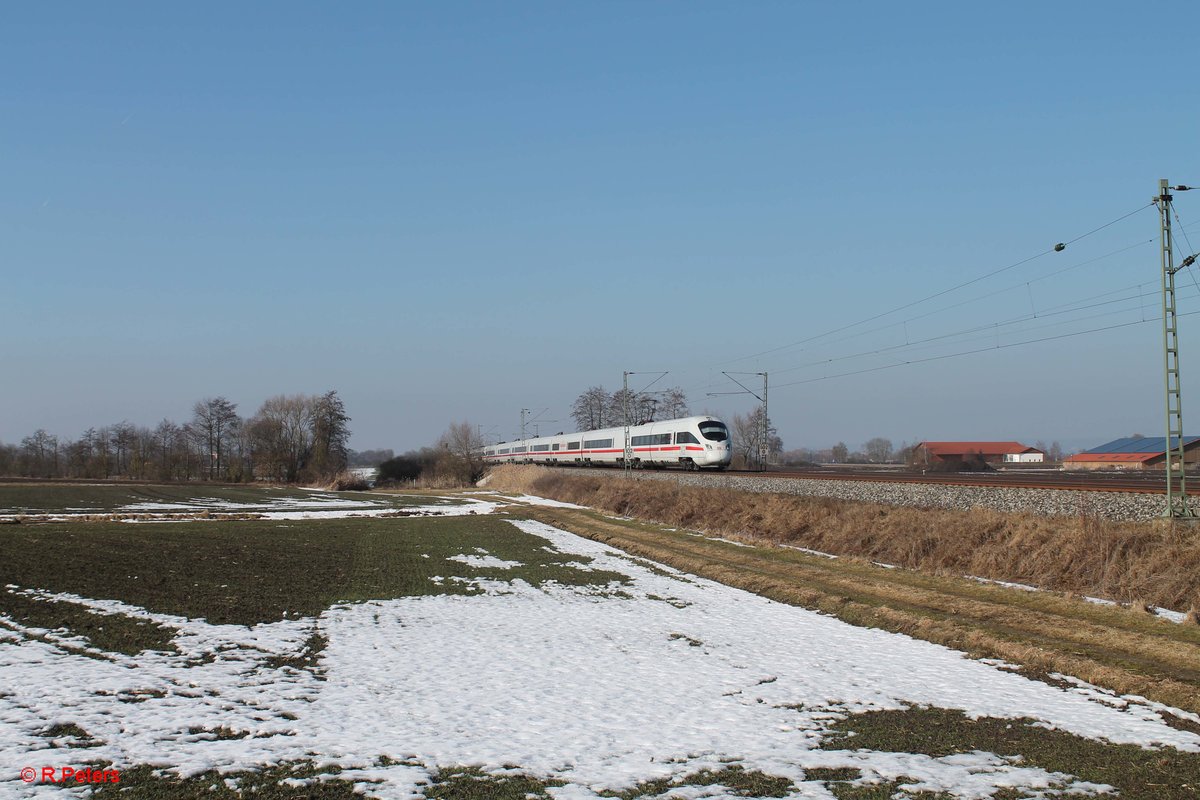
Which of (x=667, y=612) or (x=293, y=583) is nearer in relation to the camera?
(x=667, y=612)

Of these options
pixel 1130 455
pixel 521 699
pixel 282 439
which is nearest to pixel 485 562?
pixel 521 699

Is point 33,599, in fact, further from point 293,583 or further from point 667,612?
point 667,612

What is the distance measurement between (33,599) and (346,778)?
10800mm

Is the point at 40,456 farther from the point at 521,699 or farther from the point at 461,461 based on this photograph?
the point at 521,699

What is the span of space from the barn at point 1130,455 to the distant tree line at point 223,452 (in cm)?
7714

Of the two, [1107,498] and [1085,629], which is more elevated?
[1107,498]

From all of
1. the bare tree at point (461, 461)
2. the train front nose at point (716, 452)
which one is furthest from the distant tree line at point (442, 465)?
the train front nose at point (716, 452)

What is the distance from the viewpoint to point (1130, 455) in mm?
68125

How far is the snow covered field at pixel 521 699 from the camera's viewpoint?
779 centimetres

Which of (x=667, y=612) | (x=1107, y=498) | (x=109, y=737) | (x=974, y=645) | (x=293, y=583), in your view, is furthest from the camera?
(x=1107, y=498)

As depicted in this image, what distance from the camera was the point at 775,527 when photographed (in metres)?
31.0

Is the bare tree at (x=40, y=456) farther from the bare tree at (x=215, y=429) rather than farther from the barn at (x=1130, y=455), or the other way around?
the barn at (x=1130, y=455)

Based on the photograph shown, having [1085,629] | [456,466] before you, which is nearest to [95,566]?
[1085,629]

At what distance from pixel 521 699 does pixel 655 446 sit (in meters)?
54.0
